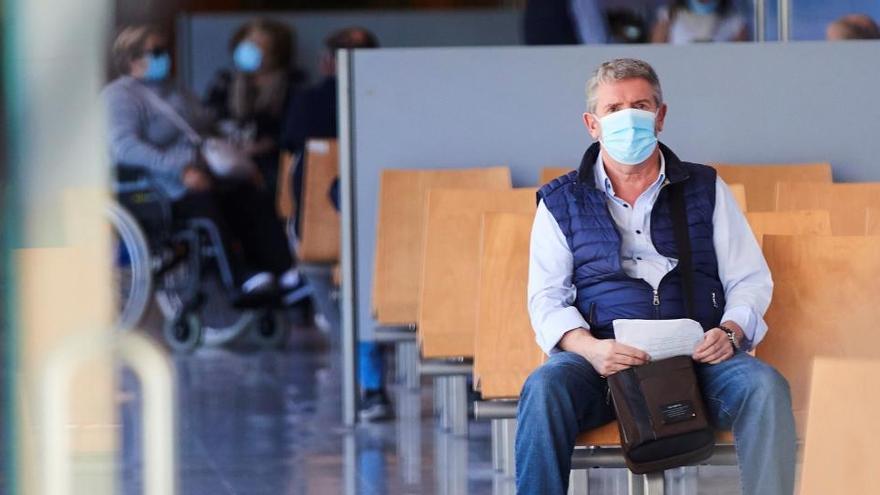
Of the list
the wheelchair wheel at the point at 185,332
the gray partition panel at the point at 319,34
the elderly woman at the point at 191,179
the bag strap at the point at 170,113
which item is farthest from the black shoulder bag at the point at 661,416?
the gray partition panel at the point at 319,34

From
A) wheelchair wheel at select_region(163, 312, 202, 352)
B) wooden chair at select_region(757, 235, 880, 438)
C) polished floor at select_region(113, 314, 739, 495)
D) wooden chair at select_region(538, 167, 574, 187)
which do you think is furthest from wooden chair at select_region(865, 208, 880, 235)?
wheelchair wheel at select_region(163, 312, 202, 352)

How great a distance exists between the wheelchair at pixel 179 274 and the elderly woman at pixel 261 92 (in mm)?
1186

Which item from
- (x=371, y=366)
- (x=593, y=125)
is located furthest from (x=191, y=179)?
(x=593, y=125)

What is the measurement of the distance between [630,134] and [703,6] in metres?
3.75

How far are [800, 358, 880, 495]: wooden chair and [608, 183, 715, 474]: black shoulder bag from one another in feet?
3.15

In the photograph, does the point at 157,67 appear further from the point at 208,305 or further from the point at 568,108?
the point at 568,108

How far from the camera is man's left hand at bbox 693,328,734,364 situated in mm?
2855

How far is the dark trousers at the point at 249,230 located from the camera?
25.0 feet

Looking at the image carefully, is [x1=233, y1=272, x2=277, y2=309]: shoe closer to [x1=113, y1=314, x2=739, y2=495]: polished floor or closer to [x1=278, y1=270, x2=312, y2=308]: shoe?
[x1=278, y1=270, x2=312, y2=308]: shoe

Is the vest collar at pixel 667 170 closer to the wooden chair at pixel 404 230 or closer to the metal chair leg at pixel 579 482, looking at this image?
the metal chair leg at pixel 579 482

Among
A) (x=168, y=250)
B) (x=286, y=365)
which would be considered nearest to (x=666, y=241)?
(x=286, y=365)

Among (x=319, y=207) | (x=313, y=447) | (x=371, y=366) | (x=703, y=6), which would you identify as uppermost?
(x=703, y=6)

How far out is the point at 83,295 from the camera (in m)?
1.15

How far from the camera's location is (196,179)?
7449mm
